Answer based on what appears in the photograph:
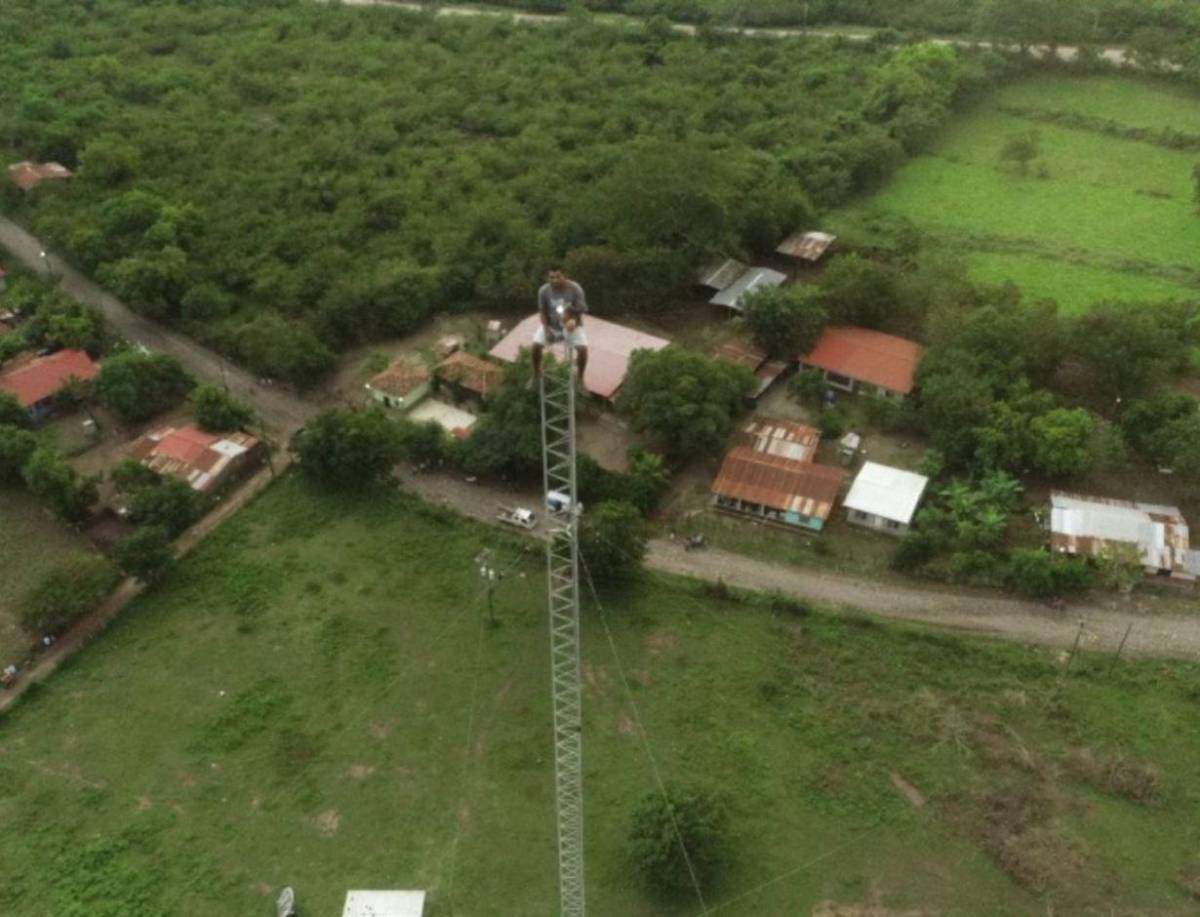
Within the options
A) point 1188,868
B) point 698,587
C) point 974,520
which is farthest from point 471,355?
point 1188,868

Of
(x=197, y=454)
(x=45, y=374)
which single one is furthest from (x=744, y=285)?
(x=45, y=374)

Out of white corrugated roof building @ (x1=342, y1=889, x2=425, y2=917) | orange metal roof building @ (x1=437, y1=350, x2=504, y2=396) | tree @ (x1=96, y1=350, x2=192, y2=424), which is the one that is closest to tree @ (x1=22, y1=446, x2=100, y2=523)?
tree @ (x1=96, y1=350, x2=192, y2=424)

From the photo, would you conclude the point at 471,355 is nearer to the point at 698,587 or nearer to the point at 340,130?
the point at 698,587

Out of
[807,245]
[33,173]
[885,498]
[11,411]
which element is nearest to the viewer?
[885,498]

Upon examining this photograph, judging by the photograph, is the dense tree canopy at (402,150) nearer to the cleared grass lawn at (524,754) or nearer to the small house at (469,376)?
the small house at (469,376)

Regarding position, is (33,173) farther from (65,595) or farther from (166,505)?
(65,595)

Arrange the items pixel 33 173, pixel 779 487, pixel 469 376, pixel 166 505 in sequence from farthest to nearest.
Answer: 1. pixel 33 173
2. pixel 469 376
3. pixel 779 487
4. pixel 166 505

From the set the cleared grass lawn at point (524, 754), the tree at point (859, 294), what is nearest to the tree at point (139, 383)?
the cleared grass lawn at point (524, 754)
